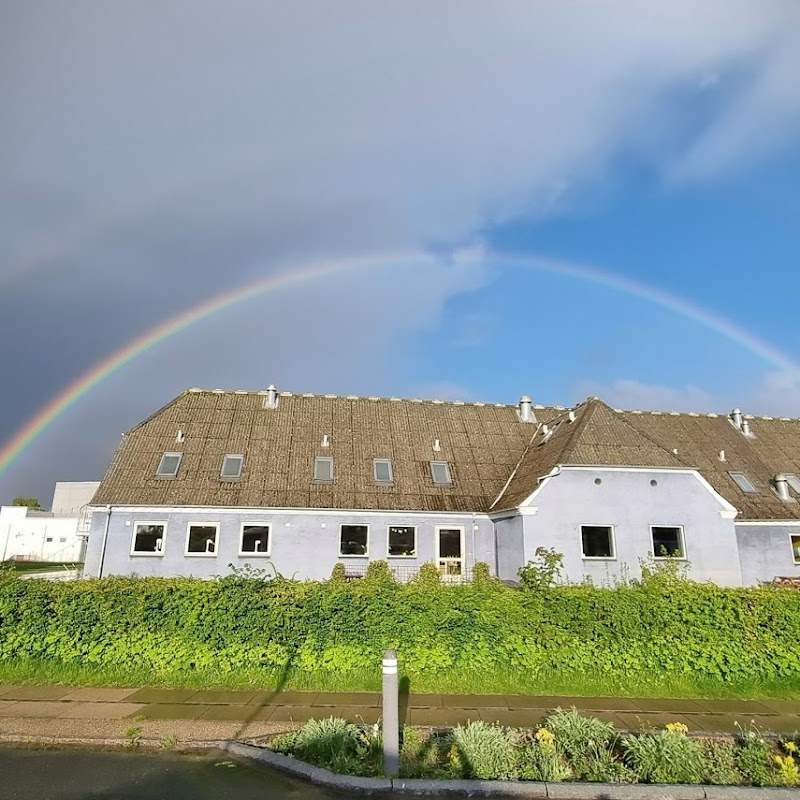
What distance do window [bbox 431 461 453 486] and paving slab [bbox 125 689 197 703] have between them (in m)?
15.2

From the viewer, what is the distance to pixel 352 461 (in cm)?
2445

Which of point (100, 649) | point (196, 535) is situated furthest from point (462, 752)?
point (196, 535)

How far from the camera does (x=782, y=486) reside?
24.0 meters

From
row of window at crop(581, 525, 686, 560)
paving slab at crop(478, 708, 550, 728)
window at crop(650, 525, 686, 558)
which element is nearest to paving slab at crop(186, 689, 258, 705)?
paving slab at crop(478, 708, 550, 728)

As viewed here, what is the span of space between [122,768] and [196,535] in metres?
15.0

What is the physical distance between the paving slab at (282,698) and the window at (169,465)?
47.2 ft

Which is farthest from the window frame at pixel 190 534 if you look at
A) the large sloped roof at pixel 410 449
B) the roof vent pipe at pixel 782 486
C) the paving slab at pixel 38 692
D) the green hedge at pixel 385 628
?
the roof vent pipe at pixel 782 486

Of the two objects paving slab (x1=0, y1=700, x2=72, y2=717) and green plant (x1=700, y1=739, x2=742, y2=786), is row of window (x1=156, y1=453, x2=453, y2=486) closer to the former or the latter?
paving slab (x1=0, y1=700, x2=72, y2=717)

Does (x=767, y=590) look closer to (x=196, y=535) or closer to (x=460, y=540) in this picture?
(x=460, y=540)

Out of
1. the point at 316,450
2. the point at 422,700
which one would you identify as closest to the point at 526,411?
the point at 316,450

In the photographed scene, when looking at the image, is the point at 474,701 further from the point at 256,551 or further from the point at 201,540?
the point at 201,540

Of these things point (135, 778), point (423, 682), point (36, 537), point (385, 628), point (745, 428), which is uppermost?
point (745, 428)

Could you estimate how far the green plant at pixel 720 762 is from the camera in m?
6.73

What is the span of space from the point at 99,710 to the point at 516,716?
22.0 ft
